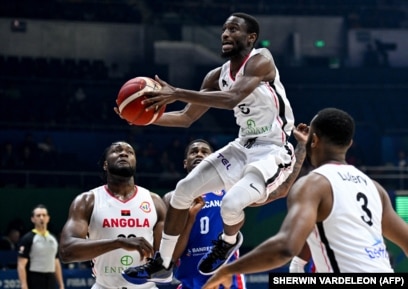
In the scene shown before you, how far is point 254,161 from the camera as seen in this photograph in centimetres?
697

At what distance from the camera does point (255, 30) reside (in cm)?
703

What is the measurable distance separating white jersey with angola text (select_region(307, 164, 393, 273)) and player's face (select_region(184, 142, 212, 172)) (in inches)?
150

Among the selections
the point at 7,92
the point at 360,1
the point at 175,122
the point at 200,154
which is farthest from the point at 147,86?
the point at 360,1

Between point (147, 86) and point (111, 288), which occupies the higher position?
point (147, 86)

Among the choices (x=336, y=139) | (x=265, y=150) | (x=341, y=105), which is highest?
(x=336, y=139)

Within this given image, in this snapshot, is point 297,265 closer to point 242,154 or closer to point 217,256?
point 217,256

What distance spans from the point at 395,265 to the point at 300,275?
560 inches

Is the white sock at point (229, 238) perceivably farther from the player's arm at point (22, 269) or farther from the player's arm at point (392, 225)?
the player's arm at point (22, 269)

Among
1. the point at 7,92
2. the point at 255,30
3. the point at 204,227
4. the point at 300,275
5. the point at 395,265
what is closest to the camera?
the point at 300,275

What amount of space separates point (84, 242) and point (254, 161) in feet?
5.99

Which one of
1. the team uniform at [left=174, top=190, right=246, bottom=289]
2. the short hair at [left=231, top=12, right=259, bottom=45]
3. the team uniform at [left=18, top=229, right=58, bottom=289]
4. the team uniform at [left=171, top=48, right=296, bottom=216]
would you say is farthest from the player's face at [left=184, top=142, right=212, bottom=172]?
the team uniform at [left=18, top=229, right=58, bottom=289]

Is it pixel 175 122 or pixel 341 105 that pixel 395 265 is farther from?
pixel 175 122

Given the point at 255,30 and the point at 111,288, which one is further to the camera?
the point at 111,288

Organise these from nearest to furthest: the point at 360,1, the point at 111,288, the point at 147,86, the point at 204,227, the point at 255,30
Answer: the point at 147,86
the point at 255,30
the point at 111,288
the point at 204,227
the point at 360,1
